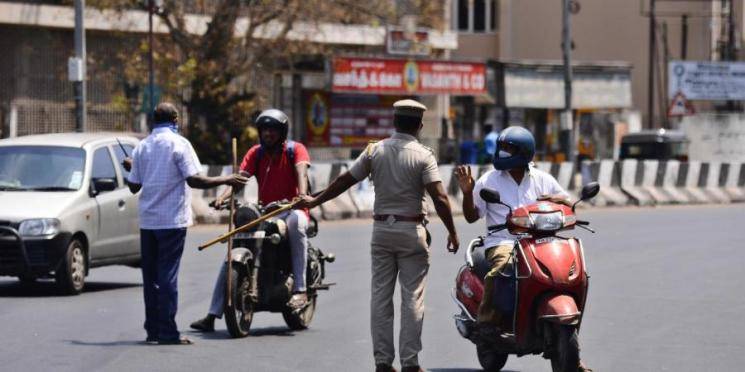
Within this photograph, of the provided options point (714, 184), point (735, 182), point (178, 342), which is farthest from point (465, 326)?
point (735, 182)

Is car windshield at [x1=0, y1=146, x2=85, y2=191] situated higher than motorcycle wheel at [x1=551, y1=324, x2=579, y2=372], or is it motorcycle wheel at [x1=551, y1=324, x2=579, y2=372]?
car windshield at [x1=0, y1=146, x2=85, y2=191]

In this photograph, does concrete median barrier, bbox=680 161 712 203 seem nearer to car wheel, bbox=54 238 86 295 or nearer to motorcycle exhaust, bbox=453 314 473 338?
car wheel, bbox=54 238 86 295

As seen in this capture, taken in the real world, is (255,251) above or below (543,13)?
below

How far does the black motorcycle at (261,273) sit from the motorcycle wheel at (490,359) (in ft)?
7.11

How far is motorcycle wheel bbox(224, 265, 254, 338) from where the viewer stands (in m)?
11.4

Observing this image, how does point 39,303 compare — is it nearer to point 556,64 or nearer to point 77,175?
point 77,175

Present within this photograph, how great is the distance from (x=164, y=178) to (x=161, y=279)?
723 millimetres

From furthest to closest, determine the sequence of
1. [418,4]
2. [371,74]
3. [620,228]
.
A: [371,74], [418,4], [620,228]

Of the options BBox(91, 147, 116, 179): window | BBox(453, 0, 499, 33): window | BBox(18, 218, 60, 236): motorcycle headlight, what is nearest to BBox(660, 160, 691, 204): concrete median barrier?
BBox(91, 147, 116, 179): window

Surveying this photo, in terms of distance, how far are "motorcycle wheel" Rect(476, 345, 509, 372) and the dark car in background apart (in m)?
31.3

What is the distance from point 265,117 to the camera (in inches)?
472

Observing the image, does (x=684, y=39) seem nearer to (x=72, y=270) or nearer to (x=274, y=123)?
(x=72, y=270)

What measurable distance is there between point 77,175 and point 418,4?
20.5m

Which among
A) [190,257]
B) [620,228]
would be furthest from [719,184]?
[190,257]
